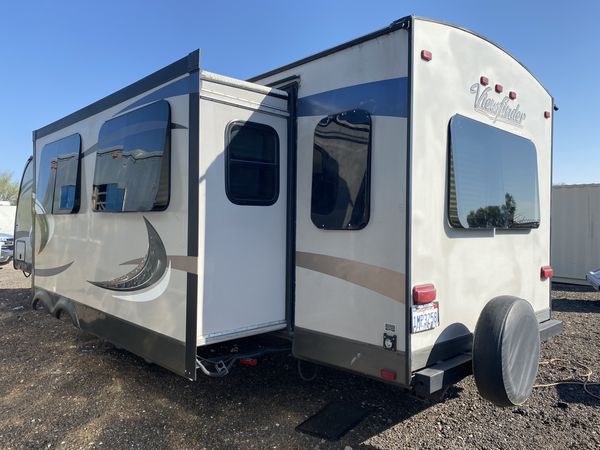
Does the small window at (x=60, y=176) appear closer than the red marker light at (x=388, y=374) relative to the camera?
No

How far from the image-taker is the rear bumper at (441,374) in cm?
302

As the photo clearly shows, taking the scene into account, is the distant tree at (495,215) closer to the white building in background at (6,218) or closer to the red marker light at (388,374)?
the red marker light at (388,374)

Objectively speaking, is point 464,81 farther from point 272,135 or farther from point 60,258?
point 60,258

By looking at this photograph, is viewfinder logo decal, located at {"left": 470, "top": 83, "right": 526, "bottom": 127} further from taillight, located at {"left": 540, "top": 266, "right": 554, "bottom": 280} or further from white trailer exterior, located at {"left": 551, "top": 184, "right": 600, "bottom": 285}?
white trailer exterior, located at {"left": 551, "top": 184, "right": 600, "bottom": 285}

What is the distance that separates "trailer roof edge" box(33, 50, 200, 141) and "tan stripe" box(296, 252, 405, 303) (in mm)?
1616

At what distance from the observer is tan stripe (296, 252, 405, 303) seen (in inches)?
121

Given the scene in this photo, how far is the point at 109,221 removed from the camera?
4418mm

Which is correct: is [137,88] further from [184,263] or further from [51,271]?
[51,271]

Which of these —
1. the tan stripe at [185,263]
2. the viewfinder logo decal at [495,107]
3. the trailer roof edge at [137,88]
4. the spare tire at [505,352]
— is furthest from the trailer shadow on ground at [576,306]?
the trailer roof edge at [137,88]

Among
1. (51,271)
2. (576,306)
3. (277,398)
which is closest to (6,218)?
(51,271)

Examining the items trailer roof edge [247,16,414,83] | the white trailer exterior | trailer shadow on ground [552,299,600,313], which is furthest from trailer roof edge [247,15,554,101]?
the white trailer exterior

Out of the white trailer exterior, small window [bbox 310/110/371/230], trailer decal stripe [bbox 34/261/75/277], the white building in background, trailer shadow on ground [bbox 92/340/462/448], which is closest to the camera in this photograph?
small window [bbox 310/110/371/230]

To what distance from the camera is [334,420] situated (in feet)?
12.4

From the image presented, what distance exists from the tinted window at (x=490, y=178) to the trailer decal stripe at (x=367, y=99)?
0.50 metres
